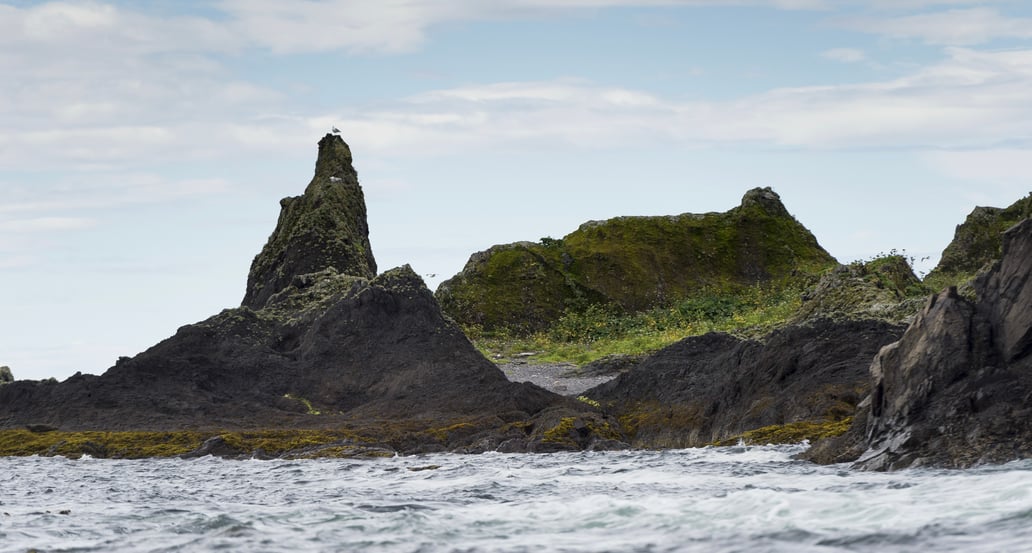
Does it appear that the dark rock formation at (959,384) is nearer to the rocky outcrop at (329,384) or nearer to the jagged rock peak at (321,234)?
the rocky outcrop at (329,384)

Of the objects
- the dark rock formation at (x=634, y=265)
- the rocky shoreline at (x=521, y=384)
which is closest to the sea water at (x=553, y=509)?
the rocky shoreline at (x=521, y=384)

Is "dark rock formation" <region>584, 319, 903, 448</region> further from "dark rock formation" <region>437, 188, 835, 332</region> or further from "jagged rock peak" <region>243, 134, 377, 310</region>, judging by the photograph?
"dark rock formation" <region>437, 188, 835, 332</region>

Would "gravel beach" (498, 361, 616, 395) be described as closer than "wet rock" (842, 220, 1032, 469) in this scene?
No

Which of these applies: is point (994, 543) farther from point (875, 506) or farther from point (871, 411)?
point (871, 411)

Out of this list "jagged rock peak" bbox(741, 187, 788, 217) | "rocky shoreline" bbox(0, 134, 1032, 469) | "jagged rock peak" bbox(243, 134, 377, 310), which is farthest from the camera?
"jagged rock peak" bbox(741, 187, 788, 217)

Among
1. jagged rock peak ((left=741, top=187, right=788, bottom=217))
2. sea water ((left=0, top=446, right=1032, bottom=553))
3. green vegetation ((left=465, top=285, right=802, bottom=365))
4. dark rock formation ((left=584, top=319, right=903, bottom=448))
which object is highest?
jagged rock peak ((left=741, top=187, right=788, bottom=217))

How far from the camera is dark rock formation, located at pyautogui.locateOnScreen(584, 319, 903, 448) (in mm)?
26578

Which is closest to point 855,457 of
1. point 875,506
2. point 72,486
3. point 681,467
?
point 681,467

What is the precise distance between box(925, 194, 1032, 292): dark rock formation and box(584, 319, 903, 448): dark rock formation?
24.9 metres

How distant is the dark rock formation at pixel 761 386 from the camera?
26.6m

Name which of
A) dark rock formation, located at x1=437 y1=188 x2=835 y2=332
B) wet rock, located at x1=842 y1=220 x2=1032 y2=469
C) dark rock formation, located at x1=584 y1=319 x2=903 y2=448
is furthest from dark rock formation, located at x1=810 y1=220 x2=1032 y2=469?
dark rock formation, located at x1=437 y1=188 x2=835 y2=332

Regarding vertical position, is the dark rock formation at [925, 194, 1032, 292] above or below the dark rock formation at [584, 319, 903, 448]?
above

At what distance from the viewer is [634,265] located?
66.7m

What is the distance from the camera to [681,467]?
2180 cm
